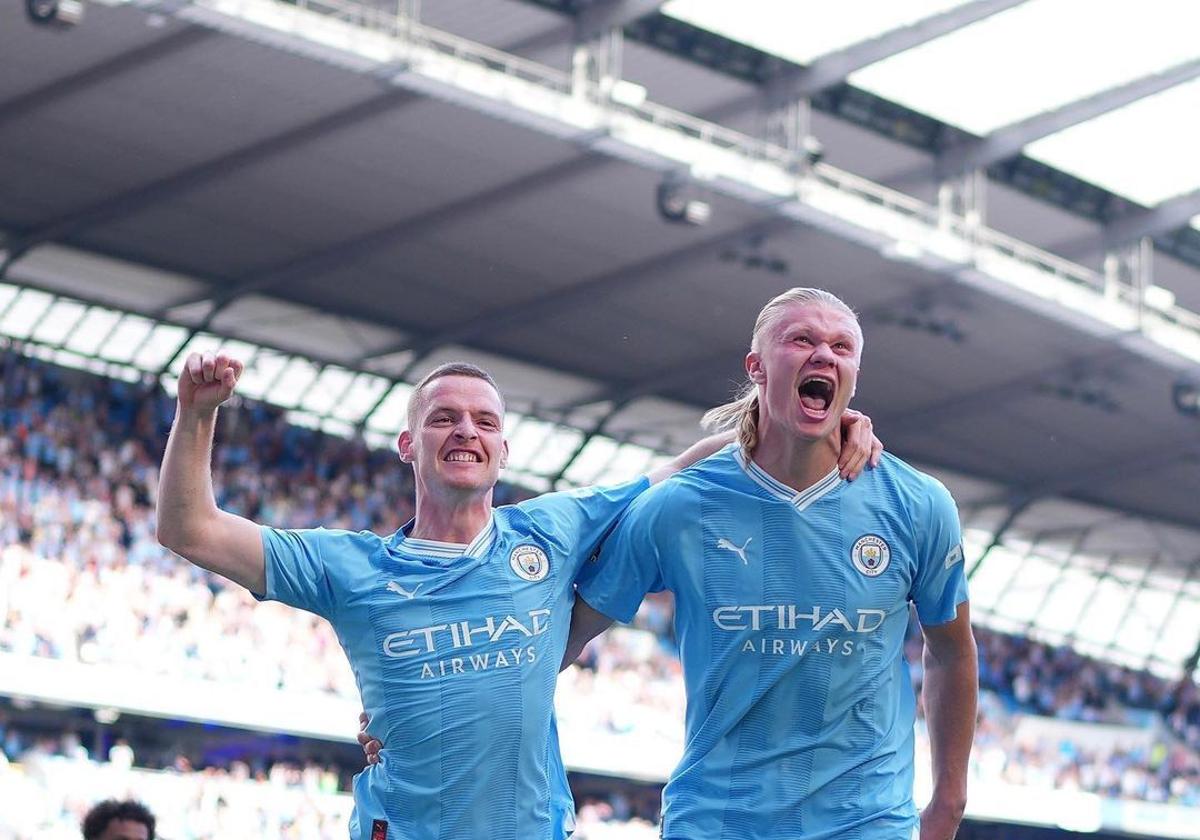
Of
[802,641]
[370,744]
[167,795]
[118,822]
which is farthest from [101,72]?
[802,641]

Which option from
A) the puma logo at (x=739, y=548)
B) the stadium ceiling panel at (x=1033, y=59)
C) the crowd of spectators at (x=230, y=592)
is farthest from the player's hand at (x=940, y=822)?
the stadium ceiling panel at (x=1033, y=59)

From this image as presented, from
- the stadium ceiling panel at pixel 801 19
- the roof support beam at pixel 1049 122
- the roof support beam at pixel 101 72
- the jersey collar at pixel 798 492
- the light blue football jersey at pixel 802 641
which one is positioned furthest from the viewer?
the roof support beam at pixel 1049 122

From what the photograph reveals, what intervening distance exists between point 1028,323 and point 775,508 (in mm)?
26088

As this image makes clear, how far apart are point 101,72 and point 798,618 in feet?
62.8

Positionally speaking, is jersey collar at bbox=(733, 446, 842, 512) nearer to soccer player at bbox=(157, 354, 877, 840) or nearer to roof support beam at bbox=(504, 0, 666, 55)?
soccer player at bbox=(157, 354, 877, 840)

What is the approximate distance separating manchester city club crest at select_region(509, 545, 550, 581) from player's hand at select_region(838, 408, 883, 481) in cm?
85

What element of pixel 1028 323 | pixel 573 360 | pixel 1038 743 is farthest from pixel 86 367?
pixel 1038 743

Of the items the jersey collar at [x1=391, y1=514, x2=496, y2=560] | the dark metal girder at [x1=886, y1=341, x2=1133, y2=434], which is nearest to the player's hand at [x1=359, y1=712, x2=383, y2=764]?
the jersey collar at [x1=391, y1=514, x2=496, y2=560]

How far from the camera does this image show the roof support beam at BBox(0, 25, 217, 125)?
815 inches

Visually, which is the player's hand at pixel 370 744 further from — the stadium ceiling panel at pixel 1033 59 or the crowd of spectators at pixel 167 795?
the stadium ceiling panel at pixel 1033 59

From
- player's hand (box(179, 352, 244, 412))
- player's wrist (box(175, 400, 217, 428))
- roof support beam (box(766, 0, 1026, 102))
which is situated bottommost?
player's wrist (box(175, 400, 217, 428))

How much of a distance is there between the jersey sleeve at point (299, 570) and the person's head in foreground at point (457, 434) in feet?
1.05

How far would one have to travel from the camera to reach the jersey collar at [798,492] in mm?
4465

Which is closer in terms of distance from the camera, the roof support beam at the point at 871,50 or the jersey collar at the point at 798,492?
the jersey collar at the point at 798,492
